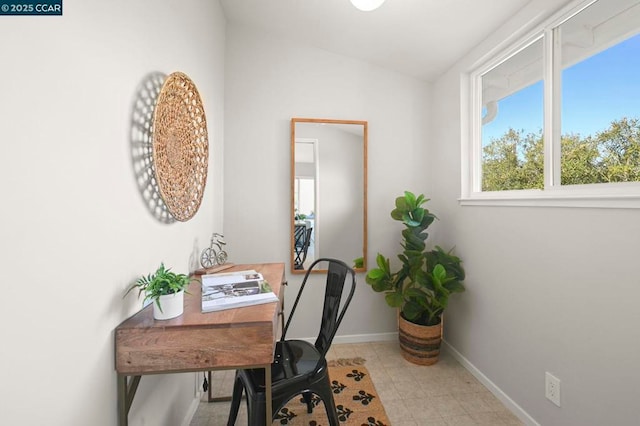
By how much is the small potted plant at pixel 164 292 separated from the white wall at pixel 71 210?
0.25 ft

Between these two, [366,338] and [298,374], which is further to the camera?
[366,338]

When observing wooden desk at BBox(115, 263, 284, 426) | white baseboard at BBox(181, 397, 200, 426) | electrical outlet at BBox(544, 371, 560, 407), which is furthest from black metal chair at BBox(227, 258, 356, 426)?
electrical outlet at BBox(544, 371, 560, 407)

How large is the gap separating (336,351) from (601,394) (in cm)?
169

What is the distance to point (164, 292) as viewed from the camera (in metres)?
1.01

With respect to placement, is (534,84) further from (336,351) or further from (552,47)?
(336,351)

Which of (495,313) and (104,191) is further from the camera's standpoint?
(495,313)

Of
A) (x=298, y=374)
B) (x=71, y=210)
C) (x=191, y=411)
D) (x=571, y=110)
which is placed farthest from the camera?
(x=191, y=411)

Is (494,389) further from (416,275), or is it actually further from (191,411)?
(191,411)

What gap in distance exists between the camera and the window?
4.14 feet

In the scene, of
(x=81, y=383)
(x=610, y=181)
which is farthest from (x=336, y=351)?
(x=610, y=181)

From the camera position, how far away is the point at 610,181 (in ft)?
4.34

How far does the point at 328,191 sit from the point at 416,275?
1026 mm

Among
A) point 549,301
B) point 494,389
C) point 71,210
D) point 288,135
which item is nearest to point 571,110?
point 549,301

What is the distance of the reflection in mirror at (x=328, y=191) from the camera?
250cm
